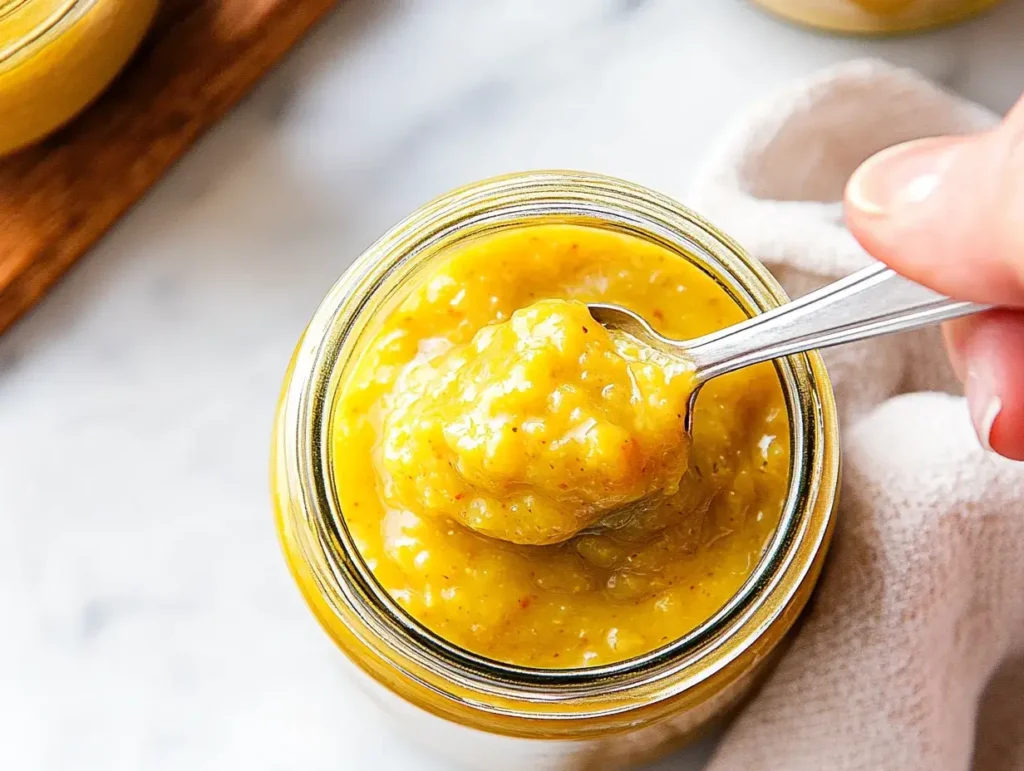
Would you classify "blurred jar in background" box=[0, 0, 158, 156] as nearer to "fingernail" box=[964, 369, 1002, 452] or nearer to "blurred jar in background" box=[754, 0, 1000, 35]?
"blurred jar in background" box=[754, 0, 1000, 35]

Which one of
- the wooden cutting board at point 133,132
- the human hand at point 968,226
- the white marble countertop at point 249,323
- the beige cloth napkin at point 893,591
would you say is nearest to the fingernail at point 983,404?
the human hand at point 968,226

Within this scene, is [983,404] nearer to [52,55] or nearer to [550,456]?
[550,456]

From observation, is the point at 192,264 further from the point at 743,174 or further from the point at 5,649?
the point at 743,174

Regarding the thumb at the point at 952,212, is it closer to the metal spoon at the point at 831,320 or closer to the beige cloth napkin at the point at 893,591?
the metal spoon at the point at 831,320

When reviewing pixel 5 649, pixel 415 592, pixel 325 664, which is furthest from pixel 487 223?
pixel 5 649

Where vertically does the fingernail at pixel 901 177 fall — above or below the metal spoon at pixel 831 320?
above

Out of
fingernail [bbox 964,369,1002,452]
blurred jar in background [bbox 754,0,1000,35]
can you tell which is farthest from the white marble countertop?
fingernail [bbox 964,369,1002,452]
